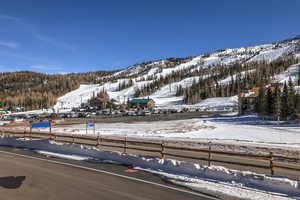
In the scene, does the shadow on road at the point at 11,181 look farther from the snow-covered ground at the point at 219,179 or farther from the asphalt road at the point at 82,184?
the snow-covered ground at the point at 219,179

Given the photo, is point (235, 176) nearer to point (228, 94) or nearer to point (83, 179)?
point (83, 179)

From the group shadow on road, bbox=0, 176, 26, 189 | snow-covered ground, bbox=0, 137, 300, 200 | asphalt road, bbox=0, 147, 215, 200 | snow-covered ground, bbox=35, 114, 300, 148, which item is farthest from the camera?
snow-covered ground, bbox=35, 114, 300, 148

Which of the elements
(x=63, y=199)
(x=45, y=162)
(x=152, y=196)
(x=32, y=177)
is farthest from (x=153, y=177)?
(x=45, y=162)

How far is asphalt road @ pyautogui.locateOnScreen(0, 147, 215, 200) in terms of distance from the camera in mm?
8219

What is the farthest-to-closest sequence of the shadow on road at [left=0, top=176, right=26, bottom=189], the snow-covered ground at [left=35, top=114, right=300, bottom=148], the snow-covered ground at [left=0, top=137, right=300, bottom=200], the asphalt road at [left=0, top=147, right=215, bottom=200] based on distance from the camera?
the snow-covered ground at [left=35, top=114, right=300, bottom=148]
the shadow on road at [left=0, top=176, right=26, bottom=189]
the snow-covered ground at [left=0, top=137, right=300, bottom=200]
the asphalt road at [left=0, top=147, right=215, bottom=200]

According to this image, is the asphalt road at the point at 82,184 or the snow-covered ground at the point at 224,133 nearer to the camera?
the asphalt road at the point at 82,184

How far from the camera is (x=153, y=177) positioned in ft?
35.4

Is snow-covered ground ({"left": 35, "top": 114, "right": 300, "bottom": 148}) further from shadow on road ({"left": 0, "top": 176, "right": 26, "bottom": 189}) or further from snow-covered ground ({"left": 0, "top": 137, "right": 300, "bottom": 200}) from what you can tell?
shadow on road ({"left": 0, "top": 176, "right": 26, "bottom": 189})

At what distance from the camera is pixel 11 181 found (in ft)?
32.7

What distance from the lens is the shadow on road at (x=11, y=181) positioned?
9281mm

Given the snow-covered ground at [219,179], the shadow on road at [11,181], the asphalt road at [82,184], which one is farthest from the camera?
the shadow on road at [11,181]

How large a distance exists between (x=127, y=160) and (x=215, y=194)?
6.65m

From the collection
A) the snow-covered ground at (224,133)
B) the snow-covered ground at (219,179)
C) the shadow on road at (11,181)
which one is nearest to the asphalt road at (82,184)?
the shadow on road at (11,181)

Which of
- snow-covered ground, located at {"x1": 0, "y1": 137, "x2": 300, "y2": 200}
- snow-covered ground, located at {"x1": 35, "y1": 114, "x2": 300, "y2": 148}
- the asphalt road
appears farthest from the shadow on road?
snow-covered ground, located at {"x1": 35, "y1": 114, "x2": 300, "y2": 148}
